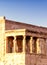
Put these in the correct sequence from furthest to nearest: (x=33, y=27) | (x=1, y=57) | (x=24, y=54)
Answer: (x=33, y=27) < (x=1, y=57) < (x=24, y=54)

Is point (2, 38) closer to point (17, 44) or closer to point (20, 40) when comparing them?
point (17, 44)

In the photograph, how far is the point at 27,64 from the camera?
1480 inches

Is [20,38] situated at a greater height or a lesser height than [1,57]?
greater

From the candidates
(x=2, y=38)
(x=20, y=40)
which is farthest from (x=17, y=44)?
(x=2, y=38)

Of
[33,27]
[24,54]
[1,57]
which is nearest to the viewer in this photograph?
[24,54]

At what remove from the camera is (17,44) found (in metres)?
41.7

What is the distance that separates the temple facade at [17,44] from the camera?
37.8 metres

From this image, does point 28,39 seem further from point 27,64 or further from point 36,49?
point 27,64

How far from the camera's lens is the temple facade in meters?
37.8

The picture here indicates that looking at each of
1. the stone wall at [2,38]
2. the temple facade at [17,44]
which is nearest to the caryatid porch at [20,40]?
the temple facade at [17,44]

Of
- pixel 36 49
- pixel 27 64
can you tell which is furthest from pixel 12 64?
pixel 36 49

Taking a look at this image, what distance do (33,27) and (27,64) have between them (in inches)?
368

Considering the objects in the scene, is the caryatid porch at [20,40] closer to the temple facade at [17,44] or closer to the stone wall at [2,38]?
the temple facade at [17,44]

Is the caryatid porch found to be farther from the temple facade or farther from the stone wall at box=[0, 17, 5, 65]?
the stone wall at box=[0, 17, 5, 65]
